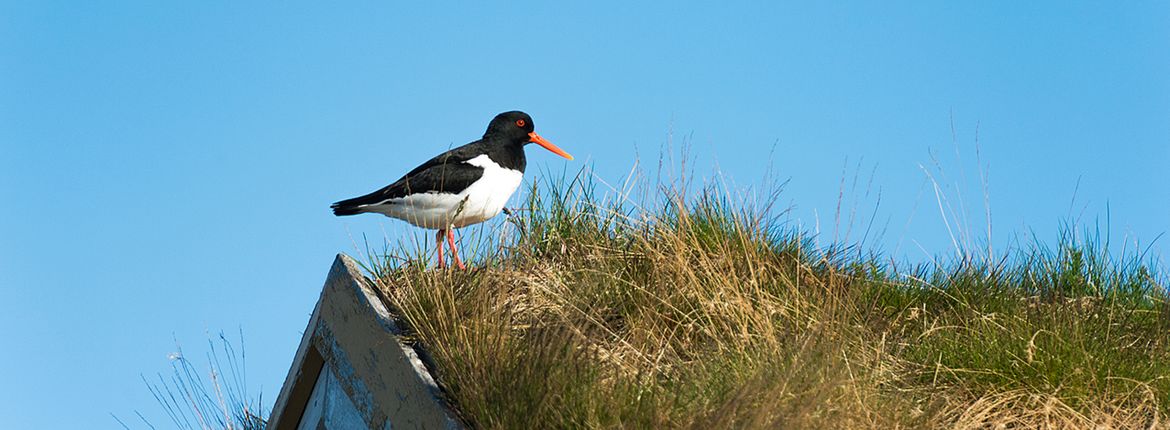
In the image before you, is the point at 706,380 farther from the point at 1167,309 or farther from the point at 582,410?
the point at 1167,309

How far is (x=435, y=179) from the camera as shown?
751 centimetres

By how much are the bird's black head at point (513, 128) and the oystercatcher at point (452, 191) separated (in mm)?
73

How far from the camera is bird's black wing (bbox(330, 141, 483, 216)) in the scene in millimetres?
7492

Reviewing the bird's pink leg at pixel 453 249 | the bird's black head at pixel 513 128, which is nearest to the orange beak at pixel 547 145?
the bird's black head at pixel 513 128

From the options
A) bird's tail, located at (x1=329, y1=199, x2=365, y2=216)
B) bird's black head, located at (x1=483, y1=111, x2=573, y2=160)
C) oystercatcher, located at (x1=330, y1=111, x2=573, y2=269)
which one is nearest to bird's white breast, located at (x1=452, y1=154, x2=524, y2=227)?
oystercatcher, located at (x1=330, y1=111, x2=573, y2=269)

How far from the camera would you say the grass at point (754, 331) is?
5.17 m

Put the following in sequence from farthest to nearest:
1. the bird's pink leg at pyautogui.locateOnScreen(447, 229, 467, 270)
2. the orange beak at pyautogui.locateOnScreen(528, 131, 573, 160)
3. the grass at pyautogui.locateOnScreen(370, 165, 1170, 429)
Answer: the orange beak at pyautogui.locateOnScreen(528, 131, 573, 160) → the bird's pink leg at pyautogui.locateOnScreen(447, 229, 467, 270) → the grass at pyautogui.locateOnScreen(370, 165, 1170, 429)

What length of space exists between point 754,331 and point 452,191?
2.27m

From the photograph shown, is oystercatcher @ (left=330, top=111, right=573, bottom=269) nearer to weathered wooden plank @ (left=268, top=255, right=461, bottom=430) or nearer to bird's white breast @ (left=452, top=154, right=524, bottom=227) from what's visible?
bird's white breast @ (left=452, top=154, right=524, bottom=227)

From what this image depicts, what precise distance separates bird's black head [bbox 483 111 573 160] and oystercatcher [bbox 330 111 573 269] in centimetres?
7

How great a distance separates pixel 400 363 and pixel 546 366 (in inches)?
42.5

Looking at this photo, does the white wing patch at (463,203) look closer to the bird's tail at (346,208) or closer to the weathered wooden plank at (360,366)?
the bird's tail at (346,208)

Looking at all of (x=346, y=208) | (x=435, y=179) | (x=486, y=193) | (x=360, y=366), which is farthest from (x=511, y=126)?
(x=360, y=366)

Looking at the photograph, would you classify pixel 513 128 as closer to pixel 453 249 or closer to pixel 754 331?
pixel 453 249
